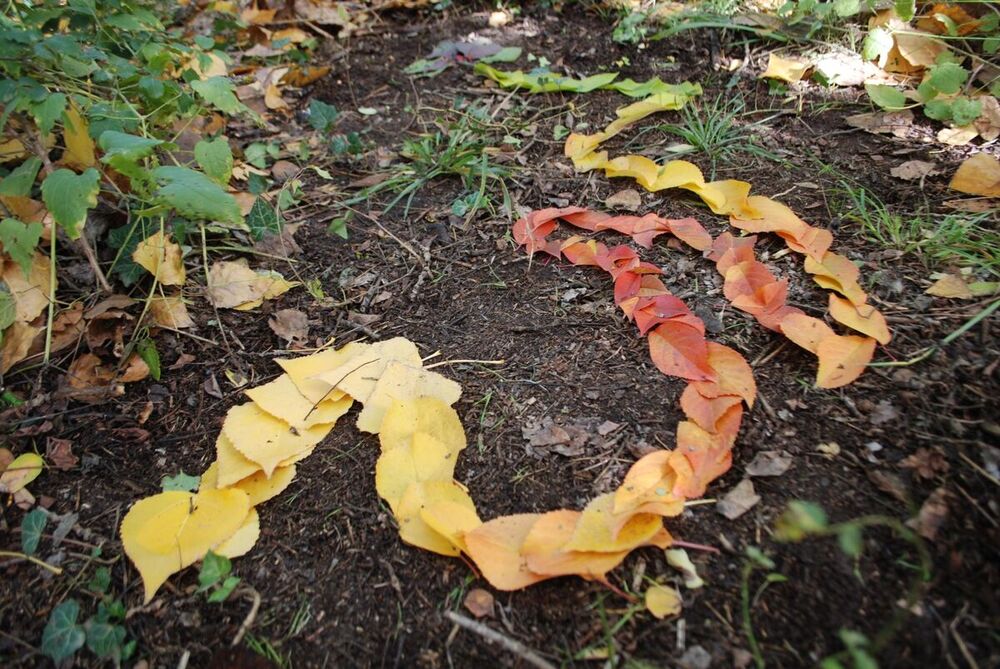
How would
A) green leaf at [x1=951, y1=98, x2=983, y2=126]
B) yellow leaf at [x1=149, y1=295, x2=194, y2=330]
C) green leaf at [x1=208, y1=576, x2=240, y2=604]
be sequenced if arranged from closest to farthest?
1. green leaf at [x1=208, y1=576, x2=240, y2=604]
2. yellow leaf at [x1=149, y1=295, x2=194, y2=330]
3. green leaf at [x1=951, y1=98, x2=983, y2=126]

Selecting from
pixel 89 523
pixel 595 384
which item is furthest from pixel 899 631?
pixel 89 523

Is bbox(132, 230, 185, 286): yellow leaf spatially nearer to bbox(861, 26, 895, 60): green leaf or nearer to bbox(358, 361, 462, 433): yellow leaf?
bbox(358, 361, 462, 433): yellow leaf

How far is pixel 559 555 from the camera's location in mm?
1102

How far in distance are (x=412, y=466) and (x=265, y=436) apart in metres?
0.33

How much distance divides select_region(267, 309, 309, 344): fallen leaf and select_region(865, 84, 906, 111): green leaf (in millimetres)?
1736

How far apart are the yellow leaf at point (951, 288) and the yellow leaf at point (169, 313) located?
171cm

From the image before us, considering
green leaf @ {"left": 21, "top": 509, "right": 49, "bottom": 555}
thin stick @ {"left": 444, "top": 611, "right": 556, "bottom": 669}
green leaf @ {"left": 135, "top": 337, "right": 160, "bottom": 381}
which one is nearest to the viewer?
thin stick @ {"left": 444, "top": 611, "right": 556, "bottom": 669}

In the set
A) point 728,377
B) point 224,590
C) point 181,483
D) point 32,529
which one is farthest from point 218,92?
point 728,377

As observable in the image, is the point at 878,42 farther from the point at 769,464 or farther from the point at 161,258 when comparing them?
the point at 161,258

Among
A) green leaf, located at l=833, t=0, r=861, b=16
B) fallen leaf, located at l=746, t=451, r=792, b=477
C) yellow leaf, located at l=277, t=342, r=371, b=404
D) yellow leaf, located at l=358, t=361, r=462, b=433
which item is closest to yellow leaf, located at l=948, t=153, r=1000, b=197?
green leaf, located at l=833, t=0, r=861, b=16

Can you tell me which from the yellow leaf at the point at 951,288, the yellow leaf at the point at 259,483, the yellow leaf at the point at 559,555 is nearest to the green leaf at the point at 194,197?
the yellow leaf at the point at 259,483

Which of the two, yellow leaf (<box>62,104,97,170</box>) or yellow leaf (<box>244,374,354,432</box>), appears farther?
yellow leaf (<box>62,104,97,170</box>)

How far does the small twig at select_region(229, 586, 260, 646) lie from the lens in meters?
1.12

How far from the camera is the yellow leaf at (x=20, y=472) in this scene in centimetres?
135
